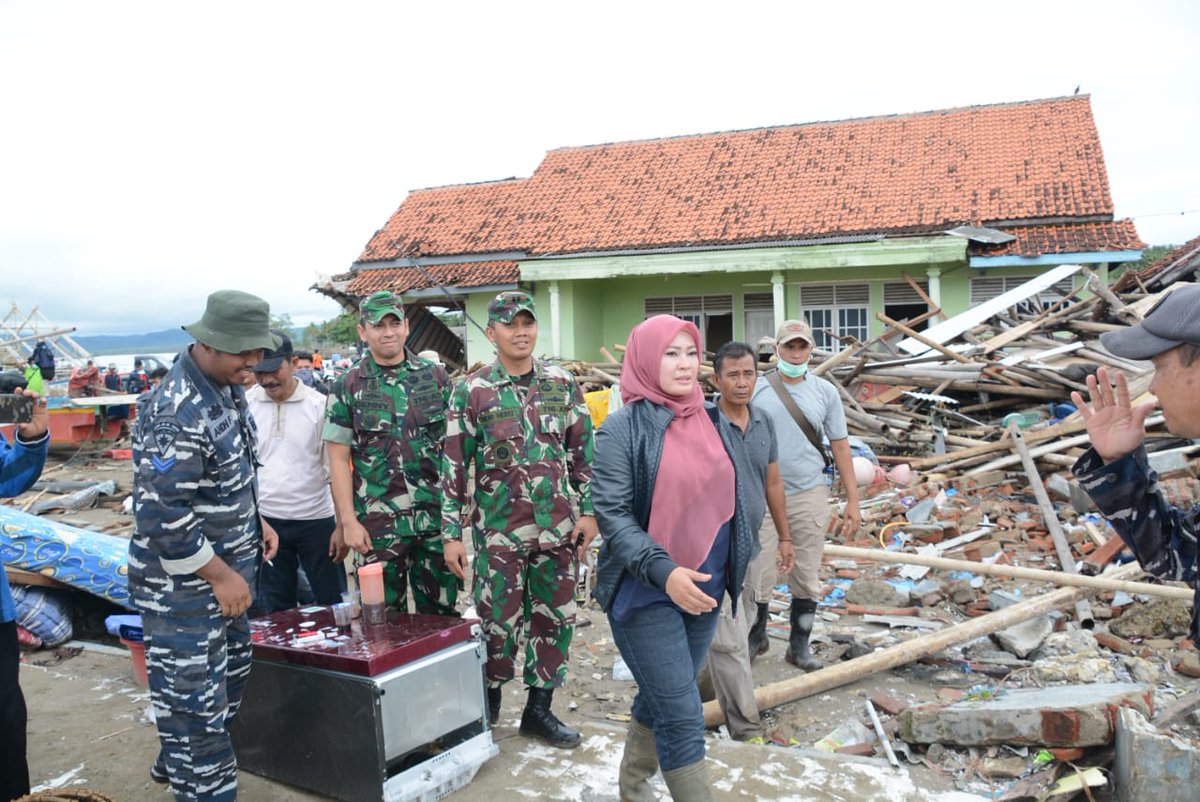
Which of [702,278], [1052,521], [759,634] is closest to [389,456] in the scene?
[759,634]

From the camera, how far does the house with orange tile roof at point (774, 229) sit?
1556 centimetres

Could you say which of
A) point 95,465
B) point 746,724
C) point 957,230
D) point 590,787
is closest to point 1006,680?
point 746,724

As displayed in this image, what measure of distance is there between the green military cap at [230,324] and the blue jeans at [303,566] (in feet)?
6.07

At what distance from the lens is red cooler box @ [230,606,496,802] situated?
3.15 metres

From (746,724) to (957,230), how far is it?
43.9 ft

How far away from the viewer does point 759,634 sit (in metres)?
5.18

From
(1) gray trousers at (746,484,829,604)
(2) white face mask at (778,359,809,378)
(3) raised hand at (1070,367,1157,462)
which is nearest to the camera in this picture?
(3) raised hand at (1070,367,1157,462)

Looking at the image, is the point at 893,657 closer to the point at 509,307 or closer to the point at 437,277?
the point at 509,307

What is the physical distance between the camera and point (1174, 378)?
6.69ft

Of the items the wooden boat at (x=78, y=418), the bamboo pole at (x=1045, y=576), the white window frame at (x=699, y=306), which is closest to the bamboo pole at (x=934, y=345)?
the bamboo pole at (x=1045, y=576)

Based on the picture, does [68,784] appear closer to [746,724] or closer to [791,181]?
[746,724]

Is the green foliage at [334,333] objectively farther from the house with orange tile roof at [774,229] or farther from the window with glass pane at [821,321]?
the window with glass pane at [821,321]

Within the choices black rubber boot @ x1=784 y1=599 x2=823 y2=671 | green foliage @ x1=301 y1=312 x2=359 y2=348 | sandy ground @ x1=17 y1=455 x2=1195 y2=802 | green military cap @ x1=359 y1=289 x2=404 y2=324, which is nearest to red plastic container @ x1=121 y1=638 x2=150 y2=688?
sandy ground @ x1=17 y1=455 x2=1195 y2=802

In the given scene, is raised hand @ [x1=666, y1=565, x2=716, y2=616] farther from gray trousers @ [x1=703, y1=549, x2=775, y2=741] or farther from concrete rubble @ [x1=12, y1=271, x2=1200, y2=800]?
gray trousers @ [x1=703, y1=549, x2=775, y2=741]
